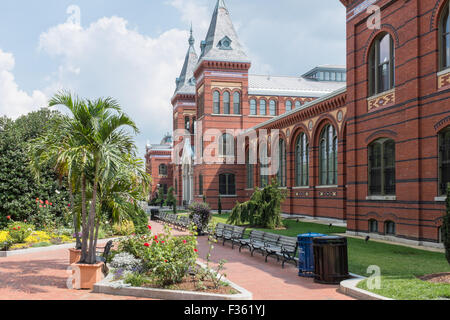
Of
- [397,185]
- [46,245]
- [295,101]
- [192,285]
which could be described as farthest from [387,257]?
[295,101]

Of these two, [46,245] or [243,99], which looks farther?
[243,99]

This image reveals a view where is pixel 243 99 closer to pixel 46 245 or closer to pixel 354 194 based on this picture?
pixel 354 194

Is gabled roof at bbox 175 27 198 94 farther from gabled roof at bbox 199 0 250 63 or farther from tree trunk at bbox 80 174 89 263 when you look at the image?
tree trunk at bbox 80 174 89 263

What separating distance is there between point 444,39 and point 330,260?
30.7 feet

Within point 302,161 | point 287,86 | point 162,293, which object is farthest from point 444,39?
point 287,86

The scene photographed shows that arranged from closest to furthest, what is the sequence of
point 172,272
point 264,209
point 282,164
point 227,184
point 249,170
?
point 172,272, point 264,209, point 282,164, point 249,170, point 227,184

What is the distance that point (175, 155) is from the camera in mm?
57625

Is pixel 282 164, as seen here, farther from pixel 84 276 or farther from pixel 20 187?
pixel 84 276

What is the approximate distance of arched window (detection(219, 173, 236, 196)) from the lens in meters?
42.0

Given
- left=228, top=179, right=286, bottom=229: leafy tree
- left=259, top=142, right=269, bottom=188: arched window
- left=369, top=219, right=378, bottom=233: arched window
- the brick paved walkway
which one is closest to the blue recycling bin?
the brick paved walkway

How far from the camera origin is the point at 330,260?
9461 mm

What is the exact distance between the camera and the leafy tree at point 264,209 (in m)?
22.7

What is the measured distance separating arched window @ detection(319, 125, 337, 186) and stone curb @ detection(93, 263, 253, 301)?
1939 centimetres
